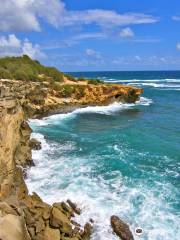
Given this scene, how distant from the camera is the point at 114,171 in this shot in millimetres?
31375

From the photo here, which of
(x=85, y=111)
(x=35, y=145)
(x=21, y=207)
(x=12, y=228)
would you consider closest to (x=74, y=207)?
(x=21, y=207)

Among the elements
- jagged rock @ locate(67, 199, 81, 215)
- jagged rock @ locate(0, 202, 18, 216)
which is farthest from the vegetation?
jagged rock @ locate(0, 202, 18, 216)

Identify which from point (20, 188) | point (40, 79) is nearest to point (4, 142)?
point (20, 188)

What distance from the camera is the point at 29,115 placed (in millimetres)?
55188

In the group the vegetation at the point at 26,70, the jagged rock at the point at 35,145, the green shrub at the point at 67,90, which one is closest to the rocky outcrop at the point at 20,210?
the jagged rock at the point at 35,145

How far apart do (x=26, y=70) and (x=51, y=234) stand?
5682cm

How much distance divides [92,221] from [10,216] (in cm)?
605

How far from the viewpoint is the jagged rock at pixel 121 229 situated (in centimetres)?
2136

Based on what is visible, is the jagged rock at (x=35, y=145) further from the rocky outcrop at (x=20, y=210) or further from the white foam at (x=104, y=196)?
the rocky outcrop at (x=20, y=210)

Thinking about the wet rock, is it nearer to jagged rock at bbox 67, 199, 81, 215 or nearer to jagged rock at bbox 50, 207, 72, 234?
jagged rock at bbox 50, 207, 72, 234

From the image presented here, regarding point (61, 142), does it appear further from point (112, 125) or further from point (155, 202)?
point (155, 202)

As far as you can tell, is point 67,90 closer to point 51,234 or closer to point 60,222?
point 60,222

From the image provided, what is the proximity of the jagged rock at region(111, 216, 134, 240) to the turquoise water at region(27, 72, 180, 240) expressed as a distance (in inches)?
16.1

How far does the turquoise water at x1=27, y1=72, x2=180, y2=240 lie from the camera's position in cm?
2391
